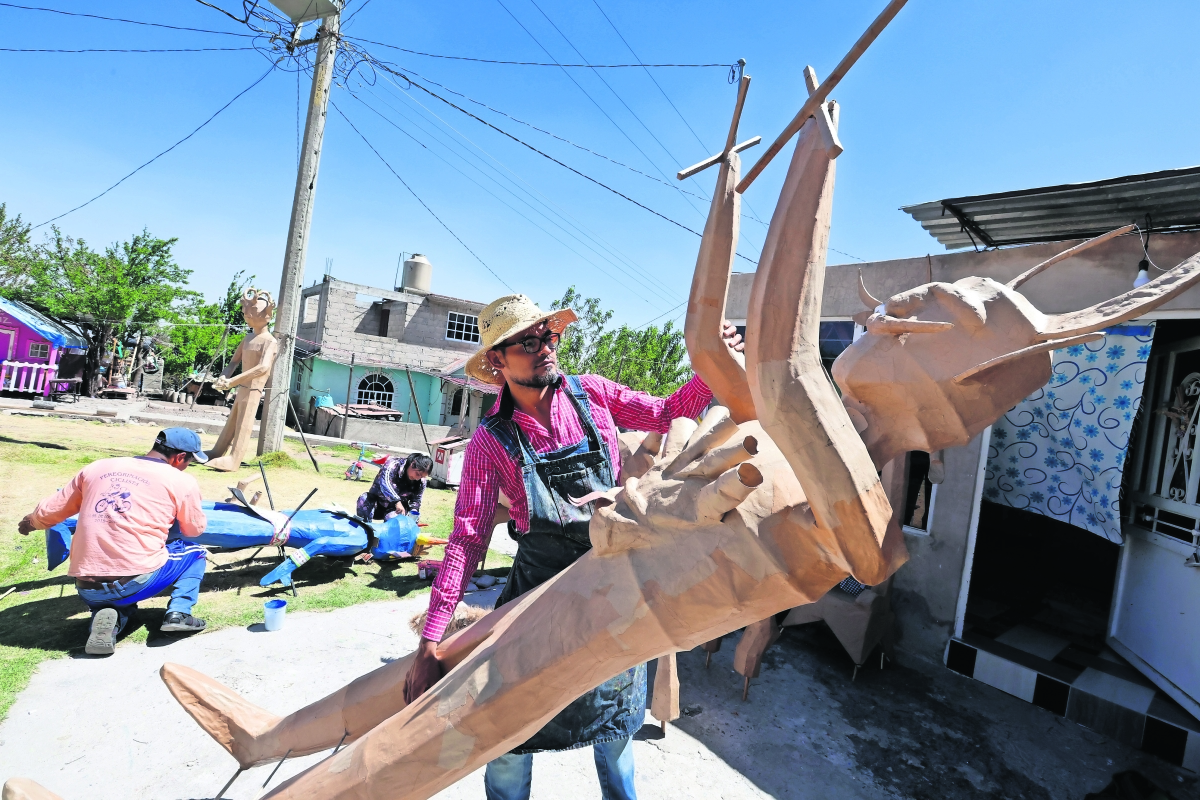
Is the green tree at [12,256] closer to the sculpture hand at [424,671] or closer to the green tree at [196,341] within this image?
the green tree at [196,341]

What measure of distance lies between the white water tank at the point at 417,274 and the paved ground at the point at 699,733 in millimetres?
16992

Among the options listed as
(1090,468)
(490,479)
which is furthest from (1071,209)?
(490,479)

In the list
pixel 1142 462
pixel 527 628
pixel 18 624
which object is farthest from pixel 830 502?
pixel 1142 462

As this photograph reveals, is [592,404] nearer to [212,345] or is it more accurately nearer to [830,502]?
[830,502]

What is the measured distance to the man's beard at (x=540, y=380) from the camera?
197 cm

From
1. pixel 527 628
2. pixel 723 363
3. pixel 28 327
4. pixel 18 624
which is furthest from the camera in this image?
pixel 28 327

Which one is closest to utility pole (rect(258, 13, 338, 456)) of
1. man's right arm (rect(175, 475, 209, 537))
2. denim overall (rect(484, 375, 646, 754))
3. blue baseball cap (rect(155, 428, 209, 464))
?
blue baseball cap (rect(155, 428, 209, 464))

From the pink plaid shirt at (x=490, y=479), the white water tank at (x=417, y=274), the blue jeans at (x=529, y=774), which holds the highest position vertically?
the white water tank at (x=417, y=274)

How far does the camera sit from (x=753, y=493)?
1.22 meters

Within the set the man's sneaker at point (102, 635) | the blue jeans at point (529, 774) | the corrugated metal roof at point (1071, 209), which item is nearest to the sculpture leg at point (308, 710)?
the blue jeans at point (529, 774)

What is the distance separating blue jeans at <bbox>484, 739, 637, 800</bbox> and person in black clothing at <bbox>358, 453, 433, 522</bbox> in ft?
13.1

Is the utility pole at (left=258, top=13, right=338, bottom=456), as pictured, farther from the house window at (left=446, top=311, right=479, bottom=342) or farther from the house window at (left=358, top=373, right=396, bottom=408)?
the house window at (left=446, top=311, right=479, bottom=342)

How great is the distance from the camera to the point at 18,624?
349 cm

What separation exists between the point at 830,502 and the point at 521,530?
119 cm
